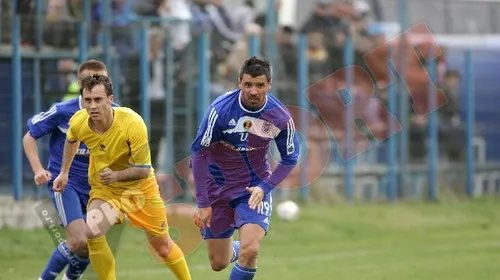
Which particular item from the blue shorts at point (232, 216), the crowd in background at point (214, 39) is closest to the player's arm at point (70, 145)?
the blue shorts at point (232, 216)

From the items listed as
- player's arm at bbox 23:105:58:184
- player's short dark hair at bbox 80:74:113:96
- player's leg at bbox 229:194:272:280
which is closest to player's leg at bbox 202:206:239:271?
player's leg at bbox 229:194:272:280

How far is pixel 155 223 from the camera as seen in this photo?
1065 cm

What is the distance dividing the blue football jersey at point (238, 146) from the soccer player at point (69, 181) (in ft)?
4.23

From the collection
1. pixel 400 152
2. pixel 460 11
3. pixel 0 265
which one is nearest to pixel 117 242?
pixel 0 265

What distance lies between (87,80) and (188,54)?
351 inches

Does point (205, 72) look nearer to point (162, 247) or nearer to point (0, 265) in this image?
point (0, 265)

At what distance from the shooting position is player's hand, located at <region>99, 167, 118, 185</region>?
10172 mm

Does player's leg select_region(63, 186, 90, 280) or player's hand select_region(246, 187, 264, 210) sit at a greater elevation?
player's hand select_region(246, 187, 264, 210)

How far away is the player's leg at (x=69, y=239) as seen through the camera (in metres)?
11.0

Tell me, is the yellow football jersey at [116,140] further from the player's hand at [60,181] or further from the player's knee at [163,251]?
the player's knee at [163,251]

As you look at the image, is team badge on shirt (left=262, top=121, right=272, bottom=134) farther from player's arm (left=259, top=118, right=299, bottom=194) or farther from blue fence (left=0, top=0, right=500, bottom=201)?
blue fence (left=0, top=0, right=500, bottom=201)

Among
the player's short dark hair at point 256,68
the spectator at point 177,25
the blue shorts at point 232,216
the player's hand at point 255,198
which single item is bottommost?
the blue shorts at point 232,216

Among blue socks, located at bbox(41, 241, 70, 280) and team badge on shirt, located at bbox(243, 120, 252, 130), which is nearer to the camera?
team badge on shirt, located at bbox(243, 120, 252, 130)

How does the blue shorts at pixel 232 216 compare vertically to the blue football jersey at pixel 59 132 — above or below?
below
